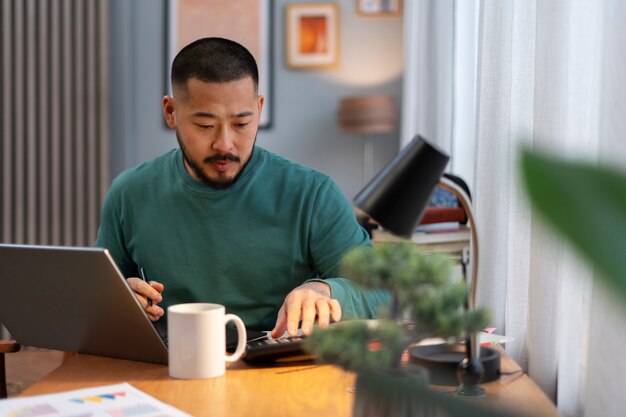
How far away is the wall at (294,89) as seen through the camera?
4398mm

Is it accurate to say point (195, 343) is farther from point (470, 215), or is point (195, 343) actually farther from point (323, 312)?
point (470, 215)

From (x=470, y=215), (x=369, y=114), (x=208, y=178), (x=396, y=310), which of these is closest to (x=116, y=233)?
(x=208, y=178)

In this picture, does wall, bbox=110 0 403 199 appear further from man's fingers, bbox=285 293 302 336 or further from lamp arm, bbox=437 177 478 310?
lamp arm, bbox=437 177 478 310

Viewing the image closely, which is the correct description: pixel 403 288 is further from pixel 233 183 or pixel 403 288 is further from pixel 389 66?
pixel 389 66

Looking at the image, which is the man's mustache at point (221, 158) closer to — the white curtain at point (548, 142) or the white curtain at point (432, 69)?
the white curtain at point (548, 142)

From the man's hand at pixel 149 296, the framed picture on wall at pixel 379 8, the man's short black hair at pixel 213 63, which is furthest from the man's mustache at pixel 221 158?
the framed picture on wall at pixel 379 8

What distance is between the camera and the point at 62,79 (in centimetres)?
439

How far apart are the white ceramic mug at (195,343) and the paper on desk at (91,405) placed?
8cm

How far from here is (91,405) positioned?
0.92m

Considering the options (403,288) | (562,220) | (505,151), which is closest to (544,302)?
(505,151)

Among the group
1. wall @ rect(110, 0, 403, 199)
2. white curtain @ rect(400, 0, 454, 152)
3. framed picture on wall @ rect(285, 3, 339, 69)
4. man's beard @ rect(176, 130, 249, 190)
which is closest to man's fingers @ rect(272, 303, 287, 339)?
man's beard @ rect(176, 130, 249, 190)

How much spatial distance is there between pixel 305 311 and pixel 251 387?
21cm

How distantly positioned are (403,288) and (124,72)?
13.6 ft

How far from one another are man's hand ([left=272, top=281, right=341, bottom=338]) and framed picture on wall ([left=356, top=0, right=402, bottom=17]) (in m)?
3.38
